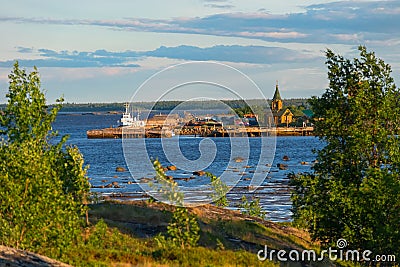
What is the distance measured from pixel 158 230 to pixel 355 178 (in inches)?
419

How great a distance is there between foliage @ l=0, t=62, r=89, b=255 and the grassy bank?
3.65ft

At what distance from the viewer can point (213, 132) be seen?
184625mm

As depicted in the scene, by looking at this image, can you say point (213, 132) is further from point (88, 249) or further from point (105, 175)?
point (88, 249)

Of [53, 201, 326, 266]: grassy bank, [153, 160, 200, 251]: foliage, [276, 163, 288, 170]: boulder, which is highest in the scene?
[153, 160, 200, 251]: foliage

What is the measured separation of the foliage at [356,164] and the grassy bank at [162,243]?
2.97m

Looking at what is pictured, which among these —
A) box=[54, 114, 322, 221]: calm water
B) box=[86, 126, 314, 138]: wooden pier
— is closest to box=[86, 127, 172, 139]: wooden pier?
box=[86, 126, 314, 138]: wooden pier

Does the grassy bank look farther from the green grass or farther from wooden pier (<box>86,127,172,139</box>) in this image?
wooden pier (<box>86,127,172,139</box>)

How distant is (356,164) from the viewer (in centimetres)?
2678

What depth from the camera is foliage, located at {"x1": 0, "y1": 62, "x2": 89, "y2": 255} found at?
68.5 feet

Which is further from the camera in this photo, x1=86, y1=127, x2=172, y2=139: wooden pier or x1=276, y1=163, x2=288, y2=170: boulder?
x1=86, y1=127, x2=172, y2=139: wooden pier

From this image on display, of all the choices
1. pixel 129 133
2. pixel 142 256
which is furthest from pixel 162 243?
pixel 129 133

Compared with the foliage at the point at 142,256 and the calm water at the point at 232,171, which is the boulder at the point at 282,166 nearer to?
the calm water at the point at 232,171

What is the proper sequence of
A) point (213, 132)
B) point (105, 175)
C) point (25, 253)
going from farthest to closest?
point (213, 132), point (105, 175), point (25, 253)

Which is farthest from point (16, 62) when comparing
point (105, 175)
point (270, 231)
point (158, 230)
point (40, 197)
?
point (105, 175)
